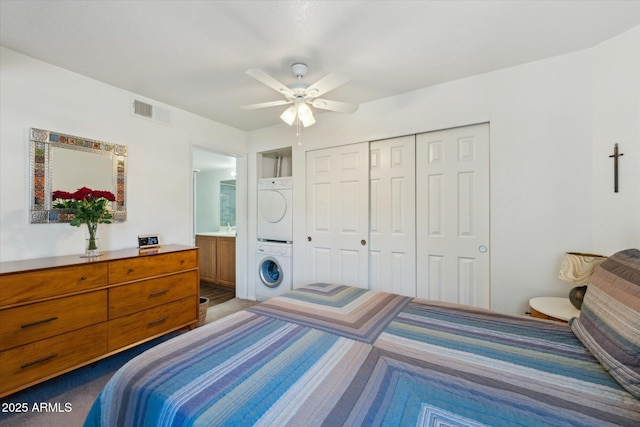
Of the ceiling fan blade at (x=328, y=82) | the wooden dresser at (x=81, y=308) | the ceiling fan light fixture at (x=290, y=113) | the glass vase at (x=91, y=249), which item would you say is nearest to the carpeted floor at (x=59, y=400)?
the wooden dresser at (x=81, y=308)

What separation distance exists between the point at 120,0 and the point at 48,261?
1.90 metres

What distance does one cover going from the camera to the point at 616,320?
1.00 m

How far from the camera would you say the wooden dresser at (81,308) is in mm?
1661

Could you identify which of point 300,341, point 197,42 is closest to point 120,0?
point 197,42

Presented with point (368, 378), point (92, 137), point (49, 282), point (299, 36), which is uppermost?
point (299, 36)

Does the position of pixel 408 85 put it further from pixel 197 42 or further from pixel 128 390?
pixel 128 390

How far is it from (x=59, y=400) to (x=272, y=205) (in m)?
2.61

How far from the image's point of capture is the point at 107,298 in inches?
81.8

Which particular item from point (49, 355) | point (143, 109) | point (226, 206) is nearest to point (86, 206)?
point (49, 355)

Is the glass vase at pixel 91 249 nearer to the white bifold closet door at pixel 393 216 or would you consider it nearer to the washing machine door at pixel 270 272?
the washing machine door at pixel 270 272

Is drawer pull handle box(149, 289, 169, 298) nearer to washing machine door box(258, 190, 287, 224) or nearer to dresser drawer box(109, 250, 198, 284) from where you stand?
dresser drawer box(109, 250, 198, 284)

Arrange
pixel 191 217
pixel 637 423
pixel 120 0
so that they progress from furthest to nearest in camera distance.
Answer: pixel 191 217, pixel 120 0, pixel 637 423

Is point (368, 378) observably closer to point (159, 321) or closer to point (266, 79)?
point (266, 79)

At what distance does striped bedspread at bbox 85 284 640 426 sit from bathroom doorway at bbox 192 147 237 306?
9.53ft
